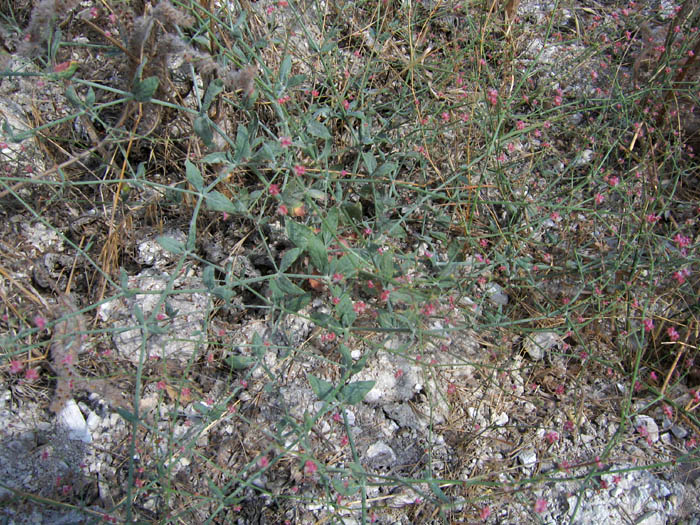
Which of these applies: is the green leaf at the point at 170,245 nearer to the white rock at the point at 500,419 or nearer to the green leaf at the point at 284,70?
the green leaf at the point at 284,70

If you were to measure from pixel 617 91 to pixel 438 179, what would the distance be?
908 mm

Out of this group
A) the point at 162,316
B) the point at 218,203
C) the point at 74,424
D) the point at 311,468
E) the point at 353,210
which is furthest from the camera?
the point at 353,210

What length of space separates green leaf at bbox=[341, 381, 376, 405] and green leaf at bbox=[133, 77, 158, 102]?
40.9 inches

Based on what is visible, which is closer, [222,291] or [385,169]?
[222,291]

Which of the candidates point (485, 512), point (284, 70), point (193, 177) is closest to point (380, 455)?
point (485, 512)

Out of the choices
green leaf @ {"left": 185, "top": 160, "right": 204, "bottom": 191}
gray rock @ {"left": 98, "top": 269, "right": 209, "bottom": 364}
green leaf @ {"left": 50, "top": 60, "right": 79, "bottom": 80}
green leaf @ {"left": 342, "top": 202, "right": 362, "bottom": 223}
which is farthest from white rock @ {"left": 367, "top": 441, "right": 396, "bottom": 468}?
green leaf @ {"left": 50, "top": 60, "right": 79, "bottom": 80}

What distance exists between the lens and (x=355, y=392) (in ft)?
4.77

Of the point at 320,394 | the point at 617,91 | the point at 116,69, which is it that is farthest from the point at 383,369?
the point at 116,69

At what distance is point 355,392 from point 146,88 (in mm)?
1080

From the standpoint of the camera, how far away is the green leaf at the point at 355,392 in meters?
1.44

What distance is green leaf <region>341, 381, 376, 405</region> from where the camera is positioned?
144 centimetres

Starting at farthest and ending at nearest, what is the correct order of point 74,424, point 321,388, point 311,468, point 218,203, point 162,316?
point 162,316
point 74,424
point 218,203
point 321,388
point 311,468

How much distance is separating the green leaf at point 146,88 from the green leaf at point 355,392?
104cm

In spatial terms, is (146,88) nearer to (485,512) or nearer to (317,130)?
(317,130)
